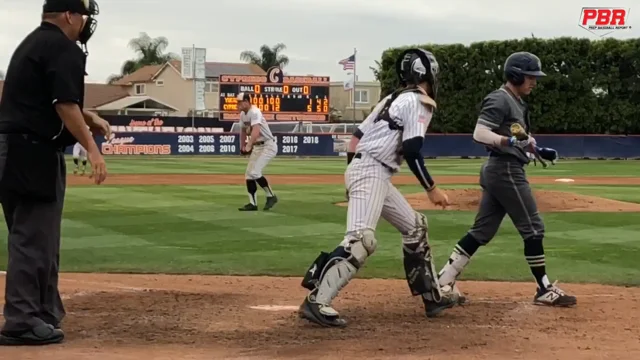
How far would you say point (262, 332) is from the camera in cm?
590

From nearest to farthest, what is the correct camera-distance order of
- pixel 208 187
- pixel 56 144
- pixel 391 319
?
pixel 56 144 → pixel 391 319 → pixel 208 187

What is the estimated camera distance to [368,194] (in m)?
6.09

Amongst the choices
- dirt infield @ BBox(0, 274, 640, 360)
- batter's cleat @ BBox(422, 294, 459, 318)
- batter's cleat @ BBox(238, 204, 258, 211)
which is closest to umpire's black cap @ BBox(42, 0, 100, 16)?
dirt infield @ BBox(0, 274, 640, 360)

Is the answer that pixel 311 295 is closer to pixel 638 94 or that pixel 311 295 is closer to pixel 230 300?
pixel 230 300

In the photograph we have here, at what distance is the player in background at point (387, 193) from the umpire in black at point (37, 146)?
167 centimetres

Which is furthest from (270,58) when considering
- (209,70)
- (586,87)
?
(586,87)

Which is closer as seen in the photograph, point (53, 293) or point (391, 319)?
point (53, 293)

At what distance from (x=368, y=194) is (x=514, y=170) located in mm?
1424

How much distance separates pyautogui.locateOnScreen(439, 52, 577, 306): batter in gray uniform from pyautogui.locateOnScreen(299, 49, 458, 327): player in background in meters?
0.63

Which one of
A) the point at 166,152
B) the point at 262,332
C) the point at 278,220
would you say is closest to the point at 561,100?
the point at 166,152

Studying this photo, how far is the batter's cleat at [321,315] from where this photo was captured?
598 centimetres

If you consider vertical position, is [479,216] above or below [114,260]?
above

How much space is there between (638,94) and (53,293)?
1710 inches

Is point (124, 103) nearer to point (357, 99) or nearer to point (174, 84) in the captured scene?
point (174, 84)
